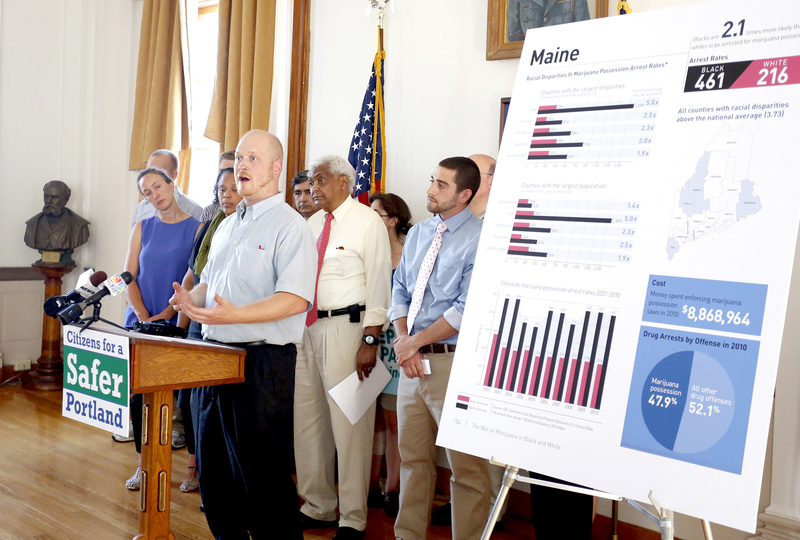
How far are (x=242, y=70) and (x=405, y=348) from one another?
276 cm

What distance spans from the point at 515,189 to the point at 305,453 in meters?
1.82

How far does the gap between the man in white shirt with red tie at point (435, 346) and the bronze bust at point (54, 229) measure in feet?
12.3

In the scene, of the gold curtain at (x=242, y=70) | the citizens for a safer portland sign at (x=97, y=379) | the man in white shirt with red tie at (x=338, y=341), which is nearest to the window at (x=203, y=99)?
the gold curtain at (x=242, y=70)

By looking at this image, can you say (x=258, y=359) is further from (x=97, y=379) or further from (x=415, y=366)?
(x=415, y=366)

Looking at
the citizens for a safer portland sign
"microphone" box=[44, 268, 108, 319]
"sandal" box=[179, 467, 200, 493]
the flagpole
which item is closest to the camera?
the citizens for a safer portland sign

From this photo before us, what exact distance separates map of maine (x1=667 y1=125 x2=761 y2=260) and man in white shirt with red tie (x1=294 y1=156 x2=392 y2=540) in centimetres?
167

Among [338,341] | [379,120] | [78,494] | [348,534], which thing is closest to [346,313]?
[338,341]

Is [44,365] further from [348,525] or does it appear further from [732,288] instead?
[732,288]

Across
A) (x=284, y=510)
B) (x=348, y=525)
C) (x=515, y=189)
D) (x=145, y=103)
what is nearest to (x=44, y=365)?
(x=145, y=103)

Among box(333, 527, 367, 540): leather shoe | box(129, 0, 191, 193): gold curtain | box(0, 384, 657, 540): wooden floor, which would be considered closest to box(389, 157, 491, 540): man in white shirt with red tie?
box(333, 527, 367, 540): leather shoe

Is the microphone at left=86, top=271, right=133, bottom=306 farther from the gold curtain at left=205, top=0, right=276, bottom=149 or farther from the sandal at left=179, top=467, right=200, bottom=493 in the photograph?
the gold curtain at left=205, top=0, right=276, bottom=149

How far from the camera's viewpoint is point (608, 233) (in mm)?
1479

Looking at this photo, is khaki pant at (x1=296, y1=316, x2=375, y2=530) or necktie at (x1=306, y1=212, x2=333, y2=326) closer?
khaki pant at (x1=296, y1=316, x2=375, y2=530)

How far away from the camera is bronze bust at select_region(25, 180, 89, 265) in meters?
5.30
